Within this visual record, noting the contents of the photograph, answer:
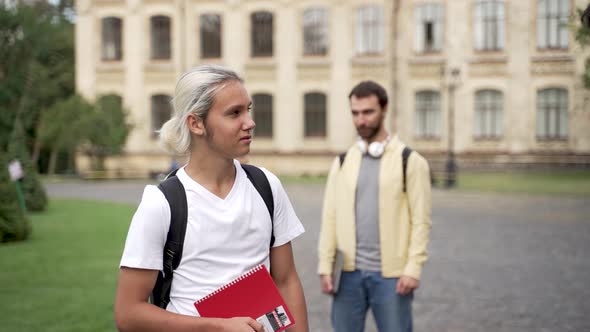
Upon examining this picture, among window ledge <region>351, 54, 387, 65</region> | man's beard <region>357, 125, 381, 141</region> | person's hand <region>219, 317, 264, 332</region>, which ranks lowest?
person's hand <region>219, 317, 264, 332</region>

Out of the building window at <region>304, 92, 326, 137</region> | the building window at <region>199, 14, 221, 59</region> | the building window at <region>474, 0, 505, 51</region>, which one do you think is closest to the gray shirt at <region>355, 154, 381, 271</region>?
the building window at <region>304, 92, 326, 137</region>

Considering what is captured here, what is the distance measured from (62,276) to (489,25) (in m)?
28.9

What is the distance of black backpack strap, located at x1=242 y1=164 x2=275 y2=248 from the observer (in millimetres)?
2451

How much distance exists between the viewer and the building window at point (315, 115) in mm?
35250

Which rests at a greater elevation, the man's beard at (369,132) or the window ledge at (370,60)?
the window ledge at (370,60)

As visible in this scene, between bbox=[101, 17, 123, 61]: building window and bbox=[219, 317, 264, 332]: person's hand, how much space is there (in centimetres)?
3718

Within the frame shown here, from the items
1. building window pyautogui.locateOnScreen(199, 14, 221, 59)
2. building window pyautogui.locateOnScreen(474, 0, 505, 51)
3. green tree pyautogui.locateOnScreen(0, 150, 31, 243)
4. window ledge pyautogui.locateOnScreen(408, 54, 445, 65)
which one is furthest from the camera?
building window pyautogui.locateOnScreen(199, 14, 221, 59)

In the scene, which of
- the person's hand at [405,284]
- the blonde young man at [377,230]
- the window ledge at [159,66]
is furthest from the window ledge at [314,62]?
the person's hand at [405,284]

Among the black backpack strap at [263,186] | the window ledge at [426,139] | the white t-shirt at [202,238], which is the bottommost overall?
the window ledge at [426,139]

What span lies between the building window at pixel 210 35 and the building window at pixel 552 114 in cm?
1662

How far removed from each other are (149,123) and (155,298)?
3547 cm

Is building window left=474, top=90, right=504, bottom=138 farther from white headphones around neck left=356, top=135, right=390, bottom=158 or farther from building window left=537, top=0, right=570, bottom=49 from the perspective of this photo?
white headphones around neck left=356, top=135, right=390, bottom=158

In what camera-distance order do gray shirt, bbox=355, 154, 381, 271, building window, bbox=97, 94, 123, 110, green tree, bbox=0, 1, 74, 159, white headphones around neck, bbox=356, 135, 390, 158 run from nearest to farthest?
1. gray shirt, bbox=355, 154, 381, 271
2. white headphones around neck, bbox=356, 135, 390, 158
3. green tree, bbox=0, 1, 74, 159
4. building window, bbox=97, 94, 123, 110

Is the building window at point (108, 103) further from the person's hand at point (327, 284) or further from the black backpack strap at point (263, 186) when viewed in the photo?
the black backpack strap at point (263, 186)
